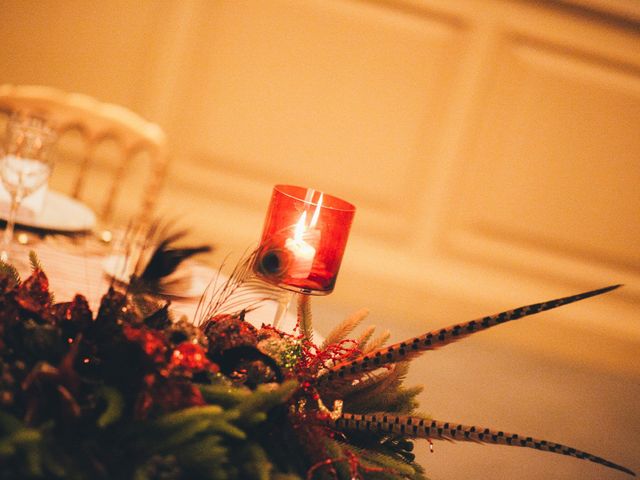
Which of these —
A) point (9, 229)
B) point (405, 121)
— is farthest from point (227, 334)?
point (405, 121)

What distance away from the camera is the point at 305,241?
774mm

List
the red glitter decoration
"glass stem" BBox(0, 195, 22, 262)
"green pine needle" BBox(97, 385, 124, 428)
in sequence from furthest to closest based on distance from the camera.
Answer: "glass stem" BBox(0, 195, 22, 262)
the red glitter decoration
"green pine needle" BBox(97, 385, 124, 428)

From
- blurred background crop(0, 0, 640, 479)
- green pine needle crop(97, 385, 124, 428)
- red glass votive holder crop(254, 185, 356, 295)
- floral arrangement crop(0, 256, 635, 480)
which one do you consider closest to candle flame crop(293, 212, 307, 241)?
red glass votive holder crop(254, 185, 356, 295)

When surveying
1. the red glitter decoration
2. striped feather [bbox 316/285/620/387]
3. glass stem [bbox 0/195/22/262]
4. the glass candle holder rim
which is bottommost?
Result: glass stem [bbox 0/195/22/262]

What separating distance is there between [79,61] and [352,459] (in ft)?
8.14

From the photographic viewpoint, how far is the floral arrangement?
1.47 feet

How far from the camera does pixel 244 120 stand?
2.79 meters

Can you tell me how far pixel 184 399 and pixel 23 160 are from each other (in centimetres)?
63

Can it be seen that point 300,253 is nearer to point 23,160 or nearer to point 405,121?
point 23,160

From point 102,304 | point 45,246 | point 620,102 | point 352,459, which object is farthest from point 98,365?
point 620,102

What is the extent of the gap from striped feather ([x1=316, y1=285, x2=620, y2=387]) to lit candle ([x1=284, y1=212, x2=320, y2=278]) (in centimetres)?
19

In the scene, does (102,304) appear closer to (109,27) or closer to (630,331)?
(109,27)

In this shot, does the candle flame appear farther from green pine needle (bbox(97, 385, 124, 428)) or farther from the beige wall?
the beige wall

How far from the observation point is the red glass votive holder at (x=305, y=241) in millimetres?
751
